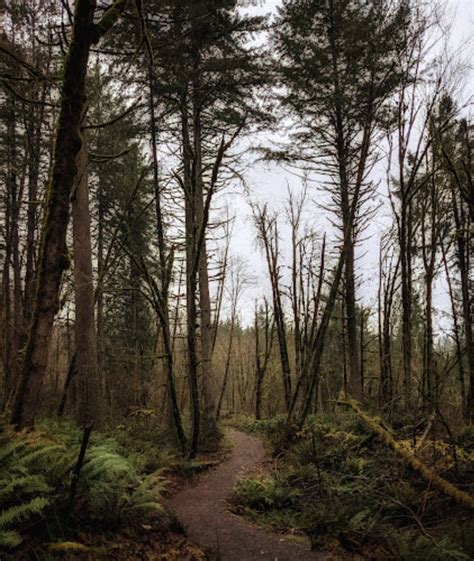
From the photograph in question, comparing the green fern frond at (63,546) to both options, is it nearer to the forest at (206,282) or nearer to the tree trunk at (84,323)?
the forest at (206,282)

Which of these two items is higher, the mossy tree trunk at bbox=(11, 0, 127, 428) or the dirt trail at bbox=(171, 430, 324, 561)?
the mossy tree trunk at bbox=(11, 0, 127, 428)

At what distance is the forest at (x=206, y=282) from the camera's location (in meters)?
4.36

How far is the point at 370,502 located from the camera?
17.9 ft

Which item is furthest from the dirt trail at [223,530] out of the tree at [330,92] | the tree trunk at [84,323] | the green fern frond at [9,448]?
the tree at [330,92]

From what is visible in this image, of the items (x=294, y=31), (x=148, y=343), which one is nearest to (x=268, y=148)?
(x=294, y=31)

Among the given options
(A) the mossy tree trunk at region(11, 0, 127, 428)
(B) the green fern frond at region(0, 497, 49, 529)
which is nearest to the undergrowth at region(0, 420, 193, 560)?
(B) the green fern frond at region(0, 497, 49, 529)

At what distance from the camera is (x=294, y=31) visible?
12422 millimetres

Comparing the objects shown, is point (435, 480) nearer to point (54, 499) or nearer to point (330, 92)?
point (54, 499)

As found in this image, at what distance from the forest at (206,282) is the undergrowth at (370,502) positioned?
0.12ft

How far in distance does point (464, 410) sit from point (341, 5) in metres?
12.5

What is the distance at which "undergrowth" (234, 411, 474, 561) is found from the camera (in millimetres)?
4199

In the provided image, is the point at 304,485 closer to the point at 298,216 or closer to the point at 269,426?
the point at 269,426

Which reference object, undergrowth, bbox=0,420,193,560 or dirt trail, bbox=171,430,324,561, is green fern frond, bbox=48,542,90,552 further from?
dirt trail, bbox=171,430,324,561

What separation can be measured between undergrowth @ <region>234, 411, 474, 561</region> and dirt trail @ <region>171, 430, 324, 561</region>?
0.30 metres
